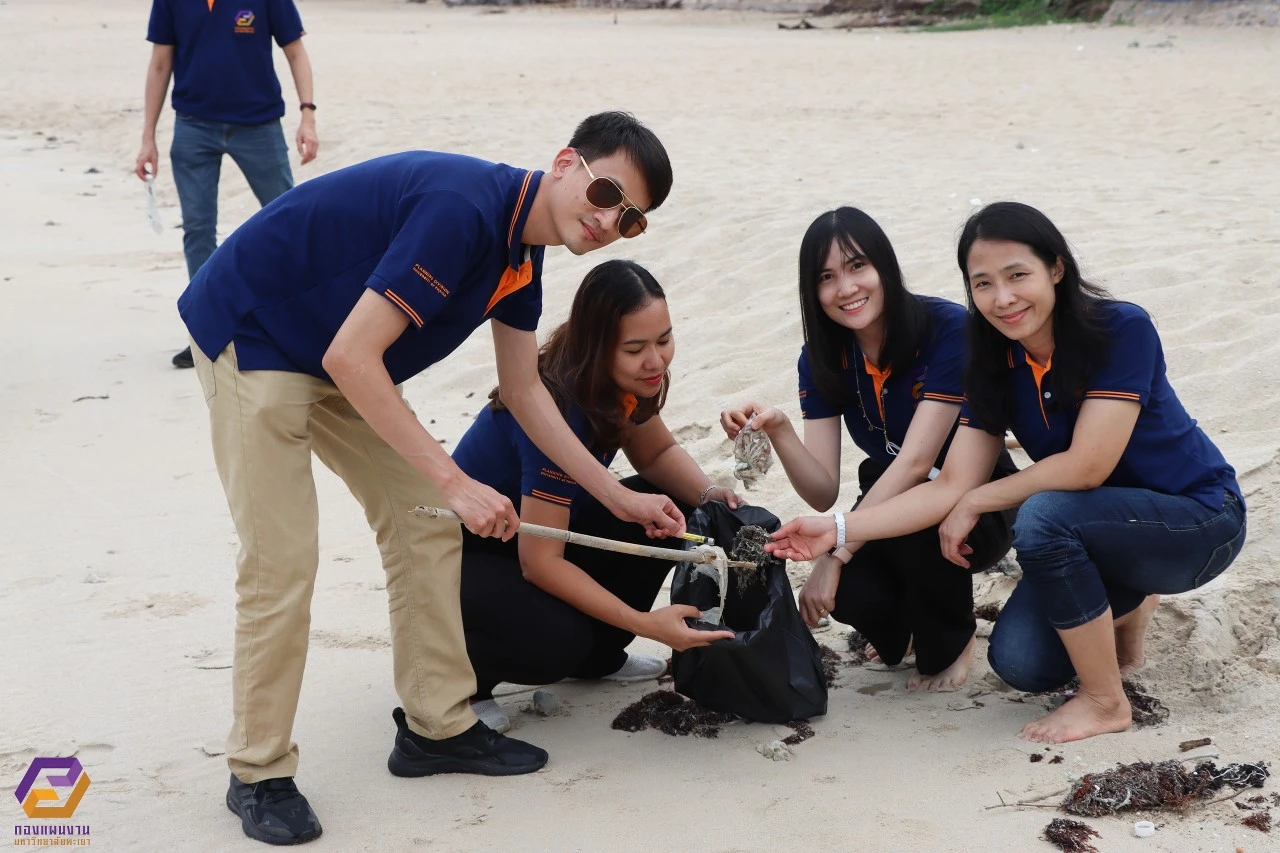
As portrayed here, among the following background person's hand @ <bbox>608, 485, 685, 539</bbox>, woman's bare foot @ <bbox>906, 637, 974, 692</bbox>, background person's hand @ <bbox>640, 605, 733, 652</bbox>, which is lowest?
woman's bare foot @ <bbox>906, 637, 974, 692</bbox>

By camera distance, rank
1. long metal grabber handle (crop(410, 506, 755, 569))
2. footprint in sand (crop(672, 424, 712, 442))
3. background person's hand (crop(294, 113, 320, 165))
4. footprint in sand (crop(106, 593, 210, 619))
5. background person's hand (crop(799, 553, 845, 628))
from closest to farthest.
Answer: long metal grabber handle (crop(410, 506, 755, 569))
background person's hand (crop(799, 553, 845, 628))
footprint in sand (crop(106, 593, 210, 619))
footprint in sand (crop(672, 424, 712, 442))
background person's hand (crop(294, 113, 320, 165))

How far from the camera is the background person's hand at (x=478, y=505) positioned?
2.29 meters

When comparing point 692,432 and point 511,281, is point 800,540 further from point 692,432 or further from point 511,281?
point 692,432

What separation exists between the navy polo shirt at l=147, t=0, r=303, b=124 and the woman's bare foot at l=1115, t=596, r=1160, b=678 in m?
4.52

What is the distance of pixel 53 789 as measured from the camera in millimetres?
2672

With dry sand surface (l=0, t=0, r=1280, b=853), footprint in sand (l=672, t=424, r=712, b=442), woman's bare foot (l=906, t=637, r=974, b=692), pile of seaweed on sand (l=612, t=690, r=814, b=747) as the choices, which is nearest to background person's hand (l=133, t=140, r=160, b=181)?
dry sand surface (l=0, t=0, r=1280, b=853)

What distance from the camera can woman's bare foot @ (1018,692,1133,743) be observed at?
2602 mm

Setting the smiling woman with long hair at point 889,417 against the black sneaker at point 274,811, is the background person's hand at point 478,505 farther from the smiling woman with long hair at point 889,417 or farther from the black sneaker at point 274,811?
the smiling woman with long hair at point 889,417

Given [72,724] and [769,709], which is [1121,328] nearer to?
[769,709]

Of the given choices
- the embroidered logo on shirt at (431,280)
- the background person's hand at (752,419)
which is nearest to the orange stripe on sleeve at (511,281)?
the embroidered logo on shirt at (431,280)

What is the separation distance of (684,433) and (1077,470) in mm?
2082

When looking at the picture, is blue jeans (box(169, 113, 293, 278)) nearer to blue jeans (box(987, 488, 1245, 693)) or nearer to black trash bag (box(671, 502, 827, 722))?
black trash bag (box(671, 502, 827, 722))

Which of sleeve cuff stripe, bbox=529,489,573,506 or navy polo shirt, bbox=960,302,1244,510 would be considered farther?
sleeve cuff stripe, bbox=529,489,573,506

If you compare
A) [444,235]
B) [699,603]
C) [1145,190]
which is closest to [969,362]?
[699,603]
